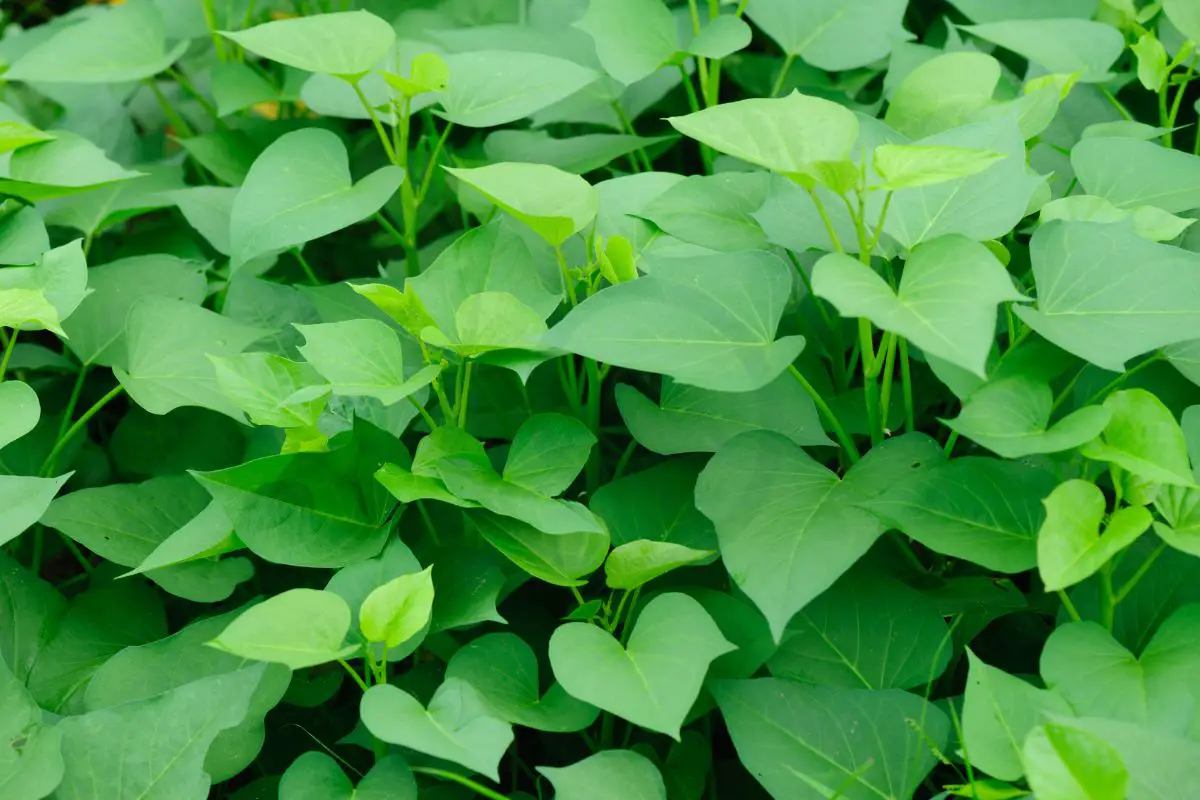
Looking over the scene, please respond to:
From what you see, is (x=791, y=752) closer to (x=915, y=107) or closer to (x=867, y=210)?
(x=867, y=210)

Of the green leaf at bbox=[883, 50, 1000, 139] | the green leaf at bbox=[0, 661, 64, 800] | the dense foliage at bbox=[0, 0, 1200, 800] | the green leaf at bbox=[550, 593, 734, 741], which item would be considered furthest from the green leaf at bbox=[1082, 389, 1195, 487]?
the green leaf at bbox=[0, 661, 64, 800]

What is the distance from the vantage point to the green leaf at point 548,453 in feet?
3.26

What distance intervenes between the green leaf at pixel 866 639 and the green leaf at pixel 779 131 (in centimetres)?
38

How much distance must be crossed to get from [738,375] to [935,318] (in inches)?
6.3

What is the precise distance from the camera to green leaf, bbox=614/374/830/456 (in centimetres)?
102

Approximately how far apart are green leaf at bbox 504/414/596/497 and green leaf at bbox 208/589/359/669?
21 centimetres

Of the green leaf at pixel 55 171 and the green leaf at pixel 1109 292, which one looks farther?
the green leaf at pixel 55 171

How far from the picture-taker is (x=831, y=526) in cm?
90

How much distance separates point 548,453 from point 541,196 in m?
0.23

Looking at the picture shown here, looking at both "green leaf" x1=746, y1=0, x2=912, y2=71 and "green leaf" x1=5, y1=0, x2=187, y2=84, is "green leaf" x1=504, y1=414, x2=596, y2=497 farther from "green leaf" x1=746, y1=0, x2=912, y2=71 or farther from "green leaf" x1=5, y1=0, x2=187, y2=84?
"green leaf" x1=5, y1=0, x2=187, y2=84

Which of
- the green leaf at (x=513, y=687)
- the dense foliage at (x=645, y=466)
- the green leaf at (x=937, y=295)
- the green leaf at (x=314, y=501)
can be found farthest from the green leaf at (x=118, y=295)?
the green leaf at (x=937, y=295)

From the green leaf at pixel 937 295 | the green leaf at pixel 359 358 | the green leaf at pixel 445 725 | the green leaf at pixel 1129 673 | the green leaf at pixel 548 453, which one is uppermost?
the green leaf at pixel 937 295

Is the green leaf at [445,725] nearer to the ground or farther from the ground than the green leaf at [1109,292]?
nearer to the ground

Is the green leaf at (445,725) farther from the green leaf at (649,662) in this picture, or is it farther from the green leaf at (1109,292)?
the green leaf at (1109,292)
